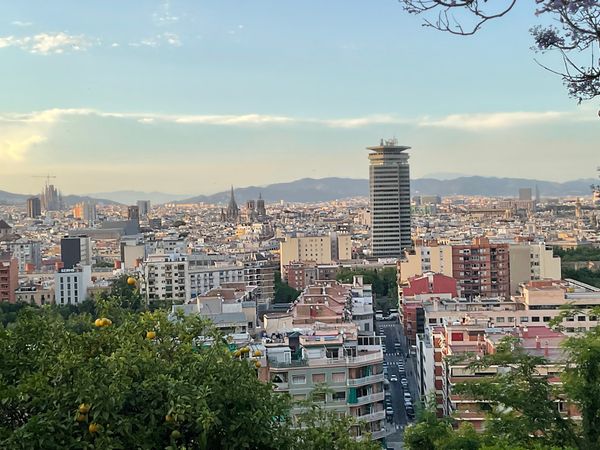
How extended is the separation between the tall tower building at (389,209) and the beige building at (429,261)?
19041mm

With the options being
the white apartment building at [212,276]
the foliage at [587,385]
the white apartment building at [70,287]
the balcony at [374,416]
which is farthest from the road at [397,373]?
the white apartment building at [70,287]

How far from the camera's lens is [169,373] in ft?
12.1

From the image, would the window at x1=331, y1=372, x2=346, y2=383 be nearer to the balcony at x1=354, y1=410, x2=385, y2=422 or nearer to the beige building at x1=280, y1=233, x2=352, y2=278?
the balcony at x1=354, y1=410, x2=385, y2=422

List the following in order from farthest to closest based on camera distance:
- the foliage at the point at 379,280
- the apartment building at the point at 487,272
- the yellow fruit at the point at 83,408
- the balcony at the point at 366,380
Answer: the foliage at the point at 379,280, the apartment building at the point at 487,272, the balcony at the point at 366,380, the yellow fruit at the point at 83,408

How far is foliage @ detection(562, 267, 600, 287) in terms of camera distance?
33194 millimetres

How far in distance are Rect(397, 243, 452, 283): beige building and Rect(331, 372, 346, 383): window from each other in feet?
64.9

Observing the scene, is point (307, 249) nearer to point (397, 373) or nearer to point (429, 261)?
point (429, 261)

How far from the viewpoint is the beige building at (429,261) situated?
31.8 meters

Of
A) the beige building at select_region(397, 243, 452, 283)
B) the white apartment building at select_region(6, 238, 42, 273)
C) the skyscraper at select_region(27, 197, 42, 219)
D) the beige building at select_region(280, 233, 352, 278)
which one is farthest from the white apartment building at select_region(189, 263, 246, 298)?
the skyscraper at select_region(27, 197, 42, 219)

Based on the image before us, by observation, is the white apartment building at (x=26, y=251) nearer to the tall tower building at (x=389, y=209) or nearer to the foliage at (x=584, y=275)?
the tall tower building at (x=389, y=209)

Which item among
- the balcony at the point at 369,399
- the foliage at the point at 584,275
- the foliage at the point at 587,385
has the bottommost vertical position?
the foliage at the point at 584,275

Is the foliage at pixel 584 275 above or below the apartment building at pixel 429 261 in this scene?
below

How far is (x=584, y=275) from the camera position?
3450cm

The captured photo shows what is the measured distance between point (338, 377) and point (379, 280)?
79.4 feet
